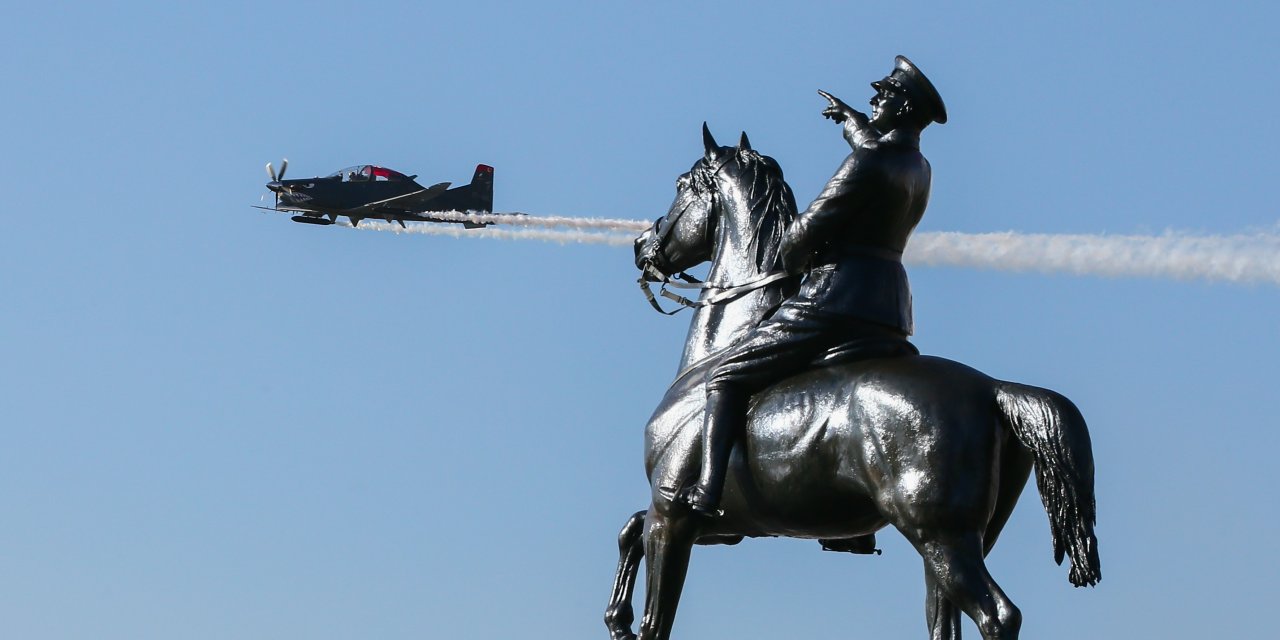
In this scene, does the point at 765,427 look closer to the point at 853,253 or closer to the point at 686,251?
the point at 853,253

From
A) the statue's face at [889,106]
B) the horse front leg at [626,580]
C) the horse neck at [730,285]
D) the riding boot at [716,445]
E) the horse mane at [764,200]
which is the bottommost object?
the horse front leg at [626,580]

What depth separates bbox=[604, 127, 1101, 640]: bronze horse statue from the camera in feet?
40.9

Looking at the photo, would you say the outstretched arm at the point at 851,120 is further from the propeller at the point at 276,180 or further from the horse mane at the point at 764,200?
the propeller at the point at 276,180

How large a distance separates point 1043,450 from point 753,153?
11.6 feet

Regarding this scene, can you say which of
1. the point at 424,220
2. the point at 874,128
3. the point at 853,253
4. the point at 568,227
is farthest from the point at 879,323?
the point at 424,220

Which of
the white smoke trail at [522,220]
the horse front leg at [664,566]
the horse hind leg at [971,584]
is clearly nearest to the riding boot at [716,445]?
the horse front leg at [664,566]

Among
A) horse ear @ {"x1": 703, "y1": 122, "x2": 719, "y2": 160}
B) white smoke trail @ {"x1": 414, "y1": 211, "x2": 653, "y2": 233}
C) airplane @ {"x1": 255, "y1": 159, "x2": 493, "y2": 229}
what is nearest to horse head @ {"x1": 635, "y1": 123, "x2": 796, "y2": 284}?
horse ear @ {"x1": 703, "y1": 122, "x2": 719, "y2": 160}

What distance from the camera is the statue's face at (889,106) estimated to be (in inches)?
550

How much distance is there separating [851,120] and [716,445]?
252 centimetres

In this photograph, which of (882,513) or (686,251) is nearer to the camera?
(882,513)

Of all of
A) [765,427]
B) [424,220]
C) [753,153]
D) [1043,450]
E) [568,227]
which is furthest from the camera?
[424,220]

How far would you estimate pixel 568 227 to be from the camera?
2114 inches

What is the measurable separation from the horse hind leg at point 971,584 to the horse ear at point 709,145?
384 cm

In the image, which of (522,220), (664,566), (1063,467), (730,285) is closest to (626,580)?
(664,566)
